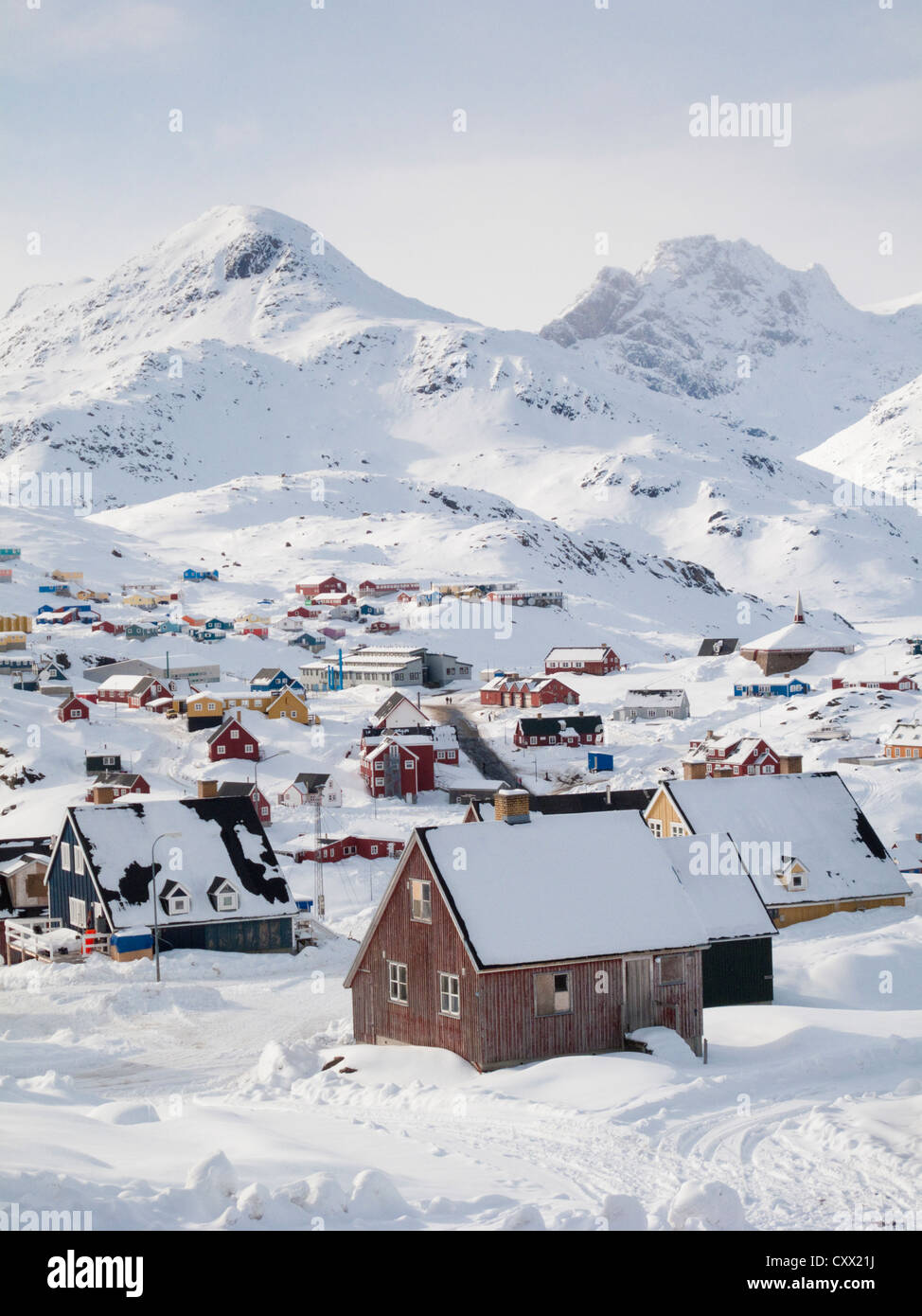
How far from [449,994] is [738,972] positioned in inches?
Answer: 395

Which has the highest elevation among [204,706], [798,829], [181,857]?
[204,706]

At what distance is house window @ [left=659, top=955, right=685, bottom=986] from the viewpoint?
30.4m

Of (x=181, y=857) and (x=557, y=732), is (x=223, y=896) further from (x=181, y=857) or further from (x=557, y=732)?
(x=557, y=732)

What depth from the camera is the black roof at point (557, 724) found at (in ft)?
325

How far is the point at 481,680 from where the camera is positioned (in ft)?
431

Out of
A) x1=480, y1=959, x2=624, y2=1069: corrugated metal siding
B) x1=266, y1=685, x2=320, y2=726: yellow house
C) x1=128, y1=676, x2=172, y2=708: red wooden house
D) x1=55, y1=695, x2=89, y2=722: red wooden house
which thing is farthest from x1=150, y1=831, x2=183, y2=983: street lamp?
x1=128, y1=676, x2=172, y2=708: red wooden house

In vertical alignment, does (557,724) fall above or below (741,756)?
above

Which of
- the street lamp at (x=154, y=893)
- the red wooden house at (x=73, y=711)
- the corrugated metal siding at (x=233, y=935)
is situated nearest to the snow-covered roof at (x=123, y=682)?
the red wooden house at (x=73, y=711)

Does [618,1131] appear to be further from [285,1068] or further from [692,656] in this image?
[692,656]

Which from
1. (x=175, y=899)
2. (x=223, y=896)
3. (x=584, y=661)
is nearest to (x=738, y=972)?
(x=223, y=896)

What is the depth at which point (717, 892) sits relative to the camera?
36938 mm

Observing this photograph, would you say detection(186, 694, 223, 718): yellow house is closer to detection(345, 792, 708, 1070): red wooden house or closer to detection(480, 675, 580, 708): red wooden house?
detection(480, 675, 580, 708): red wooden house

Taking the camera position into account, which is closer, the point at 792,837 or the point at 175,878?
the point at 175,878

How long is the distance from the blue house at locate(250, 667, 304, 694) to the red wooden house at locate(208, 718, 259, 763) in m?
12.8
